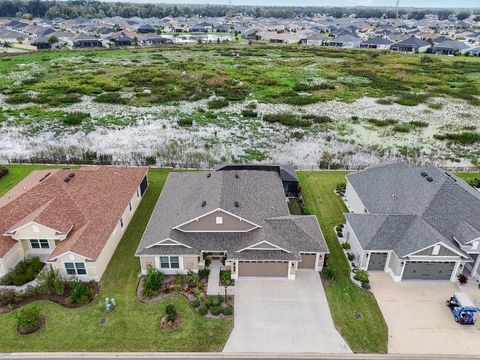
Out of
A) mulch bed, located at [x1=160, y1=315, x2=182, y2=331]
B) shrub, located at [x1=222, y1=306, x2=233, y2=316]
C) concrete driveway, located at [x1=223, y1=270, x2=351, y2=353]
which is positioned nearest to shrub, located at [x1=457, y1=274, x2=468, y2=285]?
concrete driveway, located at [x1=223, y1=270, x2=351, y2=353]

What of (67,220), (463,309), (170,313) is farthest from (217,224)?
(463,309)

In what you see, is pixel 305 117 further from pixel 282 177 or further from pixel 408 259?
pixel 408 259

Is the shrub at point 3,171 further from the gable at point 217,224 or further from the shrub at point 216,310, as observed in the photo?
the shrub at point 216,310

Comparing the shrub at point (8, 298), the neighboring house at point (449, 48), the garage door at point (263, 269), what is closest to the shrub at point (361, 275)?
the garage door at point (263, 269)

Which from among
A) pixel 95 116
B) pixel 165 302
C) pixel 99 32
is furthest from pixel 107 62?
pixel 165 302

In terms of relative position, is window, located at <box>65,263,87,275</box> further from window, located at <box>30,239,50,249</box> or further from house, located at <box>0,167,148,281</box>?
window, located at <box>30,239,50,249</box>

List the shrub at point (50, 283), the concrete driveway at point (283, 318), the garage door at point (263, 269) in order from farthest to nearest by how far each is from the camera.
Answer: the garage door at point (263, 269) → the shrub at point (50, 283) → the concrete driveway at point (283, 318)
